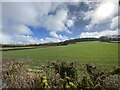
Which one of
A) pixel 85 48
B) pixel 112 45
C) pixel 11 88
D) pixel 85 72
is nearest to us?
pixel 11 88

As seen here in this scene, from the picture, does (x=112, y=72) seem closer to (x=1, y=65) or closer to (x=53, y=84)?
(x=53, y=84)

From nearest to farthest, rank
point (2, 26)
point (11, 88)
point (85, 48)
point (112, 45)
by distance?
1. point (11, 88)
2. point (2, 26)
3. point (112, 45)
4. point (85, 48)

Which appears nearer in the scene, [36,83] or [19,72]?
[36,83]

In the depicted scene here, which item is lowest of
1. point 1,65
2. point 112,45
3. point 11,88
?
point 11,88

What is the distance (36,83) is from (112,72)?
9.00 feet

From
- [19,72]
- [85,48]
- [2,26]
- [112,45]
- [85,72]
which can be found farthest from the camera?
[85,48]

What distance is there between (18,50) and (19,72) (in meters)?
9.63

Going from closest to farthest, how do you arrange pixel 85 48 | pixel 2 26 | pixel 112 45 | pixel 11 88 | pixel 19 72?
pixel 11 88, pixel 19 72, pixel 2 26, pixel 112 45, pixel 85 48

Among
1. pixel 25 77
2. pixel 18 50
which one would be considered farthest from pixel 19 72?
pixel 18 50

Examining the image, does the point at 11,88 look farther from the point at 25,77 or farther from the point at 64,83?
the point at 64,83

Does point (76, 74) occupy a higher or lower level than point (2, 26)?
lower

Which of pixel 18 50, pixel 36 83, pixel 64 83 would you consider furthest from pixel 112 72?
pixel 18 50

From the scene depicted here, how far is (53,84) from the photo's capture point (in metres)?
7.94

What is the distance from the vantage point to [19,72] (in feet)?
27.6
